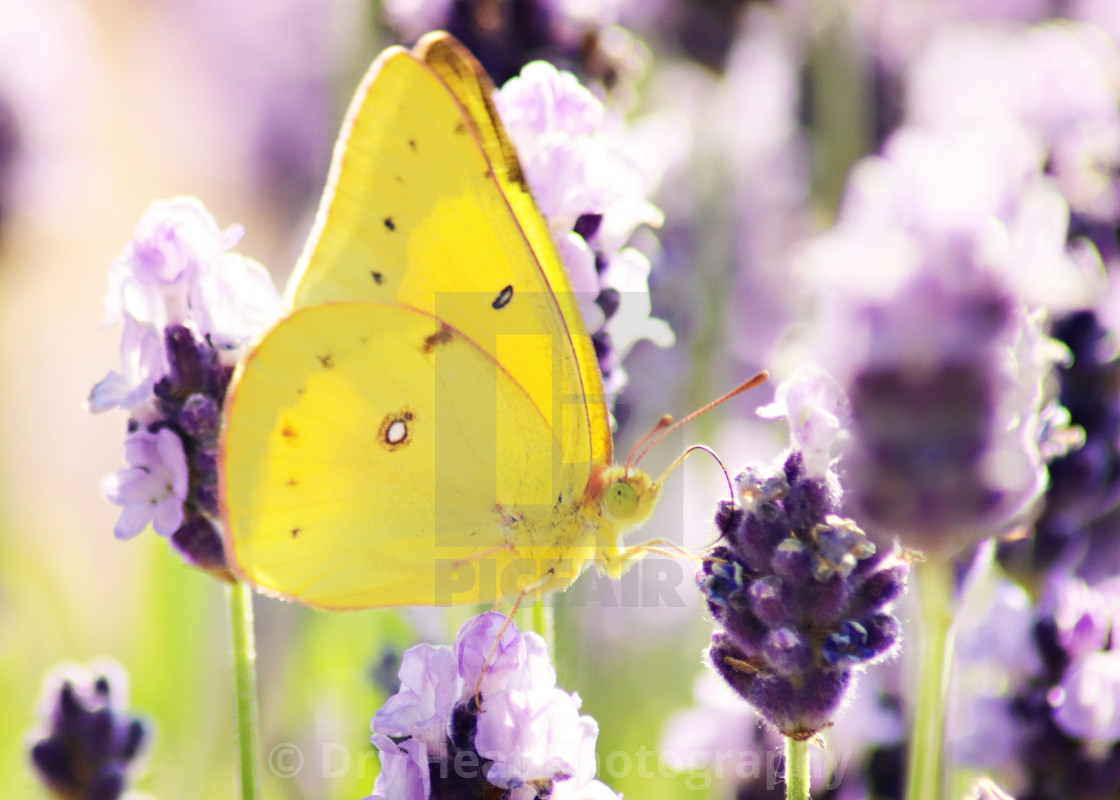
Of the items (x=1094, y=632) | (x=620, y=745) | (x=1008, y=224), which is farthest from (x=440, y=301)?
(x=620, y=745)

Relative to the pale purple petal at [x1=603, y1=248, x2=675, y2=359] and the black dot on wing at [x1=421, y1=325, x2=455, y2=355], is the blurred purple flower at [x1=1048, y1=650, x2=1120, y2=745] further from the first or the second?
the black dot on wing at [x1=421, y1=325, x2=455, y2=355]

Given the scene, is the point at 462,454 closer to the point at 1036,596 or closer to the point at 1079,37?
the point at 1036,596

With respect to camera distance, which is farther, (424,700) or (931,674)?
(931,674)

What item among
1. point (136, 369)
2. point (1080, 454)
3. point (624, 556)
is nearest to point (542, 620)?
point (624, 556)

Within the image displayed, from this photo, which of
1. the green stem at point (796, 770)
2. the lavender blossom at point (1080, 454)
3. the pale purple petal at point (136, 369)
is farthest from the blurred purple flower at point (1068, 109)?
the pale purple petal at point (136, 369)

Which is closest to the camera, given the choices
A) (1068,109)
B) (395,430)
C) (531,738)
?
(531,738)

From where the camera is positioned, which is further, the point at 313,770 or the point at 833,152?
the point at 833,152

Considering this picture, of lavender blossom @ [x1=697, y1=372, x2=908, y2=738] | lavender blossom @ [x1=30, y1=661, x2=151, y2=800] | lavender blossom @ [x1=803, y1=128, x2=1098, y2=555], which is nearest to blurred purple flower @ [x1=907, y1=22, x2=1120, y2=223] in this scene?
lavender blossom @ [x1=803, y1=128, x2=1098, y2=555]

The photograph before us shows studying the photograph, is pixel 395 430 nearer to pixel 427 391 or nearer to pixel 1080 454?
pixel 427 391
